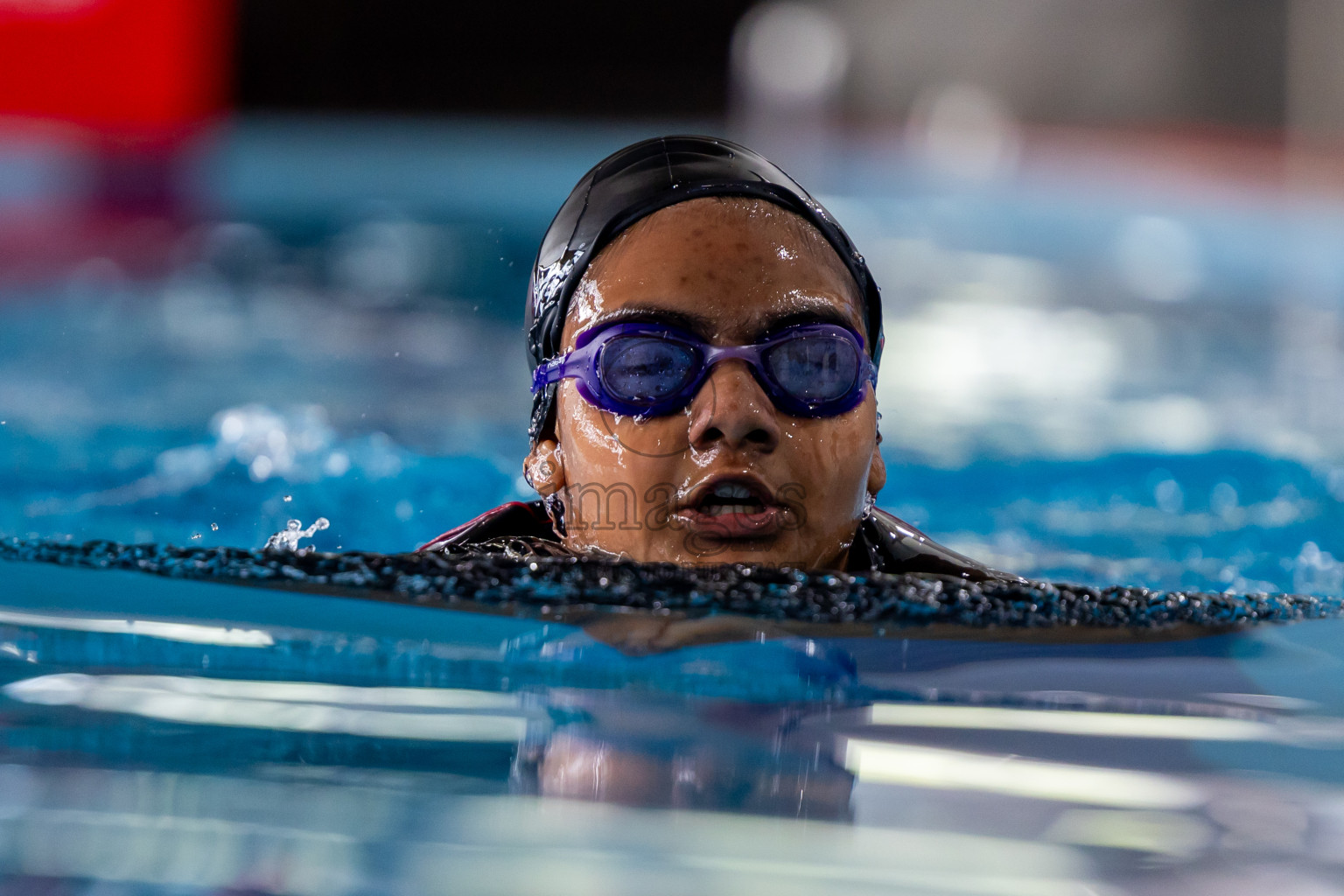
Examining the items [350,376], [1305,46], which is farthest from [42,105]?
[1305,46]

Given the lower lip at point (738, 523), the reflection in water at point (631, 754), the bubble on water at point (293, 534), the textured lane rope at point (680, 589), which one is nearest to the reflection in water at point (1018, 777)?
the reflection in water at point (631, 754)

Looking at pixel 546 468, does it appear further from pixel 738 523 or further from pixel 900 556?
pixel 900 556

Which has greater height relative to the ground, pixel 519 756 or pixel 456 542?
pixel 456 542

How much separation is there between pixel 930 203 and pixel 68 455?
39.4 feet

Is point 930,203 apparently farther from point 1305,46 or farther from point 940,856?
point 940,856

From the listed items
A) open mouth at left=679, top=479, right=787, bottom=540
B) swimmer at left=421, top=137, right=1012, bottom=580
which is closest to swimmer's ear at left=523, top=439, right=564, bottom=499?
swimmer at left=421, top=137, right=1012, bottom=580

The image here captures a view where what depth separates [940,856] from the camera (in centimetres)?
153

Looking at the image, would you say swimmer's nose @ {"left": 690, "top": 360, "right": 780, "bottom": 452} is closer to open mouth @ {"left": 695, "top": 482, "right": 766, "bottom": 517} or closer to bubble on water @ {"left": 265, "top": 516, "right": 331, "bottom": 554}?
open mouth @ {"left": 695, "top": 482, "right": 766, "bottom": 517}

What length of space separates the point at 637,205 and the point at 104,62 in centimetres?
1108

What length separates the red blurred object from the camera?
11.6 metres

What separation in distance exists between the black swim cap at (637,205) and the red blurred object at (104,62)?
10615mm

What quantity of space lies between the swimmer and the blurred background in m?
1.24

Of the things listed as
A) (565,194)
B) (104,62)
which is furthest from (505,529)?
(565,194)

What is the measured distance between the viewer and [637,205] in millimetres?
2352
